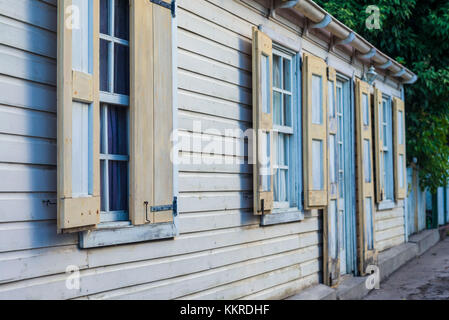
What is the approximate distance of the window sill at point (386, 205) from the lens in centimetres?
978

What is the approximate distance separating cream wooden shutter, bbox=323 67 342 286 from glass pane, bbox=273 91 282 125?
1.09 m

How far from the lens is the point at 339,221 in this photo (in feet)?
25.5

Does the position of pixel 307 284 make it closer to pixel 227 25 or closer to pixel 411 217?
pixel 227 25

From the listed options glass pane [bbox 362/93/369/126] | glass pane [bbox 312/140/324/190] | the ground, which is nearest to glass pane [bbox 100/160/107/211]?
glass pane [bbox 312/140/324/190]

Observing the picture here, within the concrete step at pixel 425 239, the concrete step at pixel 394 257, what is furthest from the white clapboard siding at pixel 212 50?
the concrete step at pixel 425 239

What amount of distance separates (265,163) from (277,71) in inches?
47.1

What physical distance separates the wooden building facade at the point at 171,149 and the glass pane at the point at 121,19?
1 centimetres

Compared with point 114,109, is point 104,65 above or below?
above

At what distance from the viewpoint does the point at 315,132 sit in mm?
6719

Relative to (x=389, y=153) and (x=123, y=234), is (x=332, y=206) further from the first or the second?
(x=123, y=234)

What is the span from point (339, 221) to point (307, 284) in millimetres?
1349

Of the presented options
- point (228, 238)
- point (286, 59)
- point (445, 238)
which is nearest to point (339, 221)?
point (286, 59)

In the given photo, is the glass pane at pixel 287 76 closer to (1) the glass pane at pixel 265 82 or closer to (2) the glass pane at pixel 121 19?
(1) the glass pane at pixel 265 82

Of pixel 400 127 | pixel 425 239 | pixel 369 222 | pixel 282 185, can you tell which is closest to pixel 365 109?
pixel 369 222
